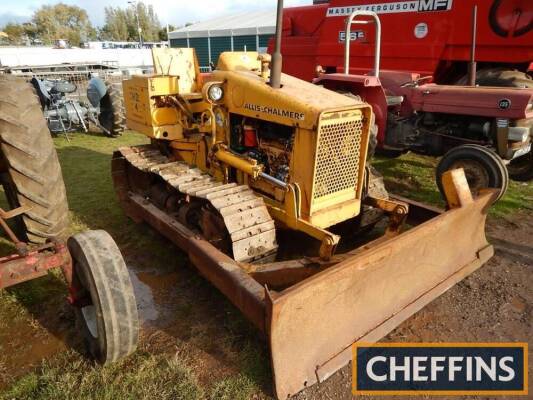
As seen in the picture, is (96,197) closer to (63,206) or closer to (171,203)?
(171,203)

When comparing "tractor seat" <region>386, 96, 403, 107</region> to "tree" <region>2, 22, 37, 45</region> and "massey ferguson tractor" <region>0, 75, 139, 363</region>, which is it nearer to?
"massey ferguson tractor" <region>0, 75, 139, 363</region>

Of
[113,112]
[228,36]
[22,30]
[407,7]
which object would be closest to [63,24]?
[22,30]

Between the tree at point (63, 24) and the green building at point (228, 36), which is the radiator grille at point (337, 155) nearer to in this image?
the green building at point (228, 36)

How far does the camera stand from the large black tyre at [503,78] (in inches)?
243

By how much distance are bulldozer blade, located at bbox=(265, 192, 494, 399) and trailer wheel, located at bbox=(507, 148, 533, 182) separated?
8.96 feet

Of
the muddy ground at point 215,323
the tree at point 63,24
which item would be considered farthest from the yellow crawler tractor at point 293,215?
the tree at point 63,24

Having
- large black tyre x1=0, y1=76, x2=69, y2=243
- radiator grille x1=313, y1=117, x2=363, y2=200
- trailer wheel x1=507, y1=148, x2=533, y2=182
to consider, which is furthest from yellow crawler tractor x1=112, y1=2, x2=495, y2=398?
trailer wheel x1=507, y1=148, x2=533, y2=182

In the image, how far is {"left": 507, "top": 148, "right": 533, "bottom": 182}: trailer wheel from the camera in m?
5.91

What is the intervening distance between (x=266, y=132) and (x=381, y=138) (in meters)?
3.12

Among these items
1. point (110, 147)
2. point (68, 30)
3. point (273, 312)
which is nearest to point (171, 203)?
point (273, 312)

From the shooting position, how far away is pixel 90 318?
2.85 meters

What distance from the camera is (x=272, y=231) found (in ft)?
10.9

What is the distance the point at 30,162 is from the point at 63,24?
8926 centimetres

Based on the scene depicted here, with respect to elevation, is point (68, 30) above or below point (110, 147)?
above
